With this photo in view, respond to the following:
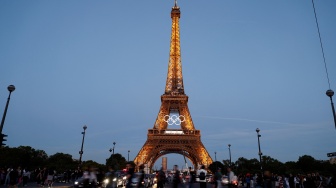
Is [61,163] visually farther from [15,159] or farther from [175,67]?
[175,67]

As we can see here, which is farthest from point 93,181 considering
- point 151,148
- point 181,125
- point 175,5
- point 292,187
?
point 175,5

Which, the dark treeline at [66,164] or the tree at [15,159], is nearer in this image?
the tree at [15,159]

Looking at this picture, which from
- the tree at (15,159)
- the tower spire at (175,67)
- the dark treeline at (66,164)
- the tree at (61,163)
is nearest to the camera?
the tower spire at (175,67)

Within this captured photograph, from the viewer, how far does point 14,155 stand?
Answer: 233ft

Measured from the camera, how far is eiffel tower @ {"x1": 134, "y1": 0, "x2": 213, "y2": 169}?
5543 centimetres

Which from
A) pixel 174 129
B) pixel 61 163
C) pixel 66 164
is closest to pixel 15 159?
pixel 61 163

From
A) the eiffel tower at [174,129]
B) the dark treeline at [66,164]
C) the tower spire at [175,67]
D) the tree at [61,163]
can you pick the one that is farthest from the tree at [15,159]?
the tower spire at [175,67]

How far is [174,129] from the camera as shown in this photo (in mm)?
60469

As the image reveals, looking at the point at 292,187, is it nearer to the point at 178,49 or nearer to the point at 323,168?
the point at 178,49

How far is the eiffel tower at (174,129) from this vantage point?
2182 inches

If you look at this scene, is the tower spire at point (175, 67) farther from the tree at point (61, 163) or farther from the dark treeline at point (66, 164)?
the tree at point (61, 163)

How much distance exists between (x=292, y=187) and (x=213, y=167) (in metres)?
38.8

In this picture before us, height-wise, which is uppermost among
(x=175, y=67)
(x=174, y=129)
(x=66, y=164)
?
(x=175, y=67)

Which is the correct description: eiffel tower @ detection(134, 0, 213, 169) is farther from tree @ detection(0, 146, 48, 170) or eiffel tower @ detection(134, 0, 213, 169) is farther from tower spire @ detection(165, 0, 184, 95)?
tree @ detection(0, 146, 48, 170)
